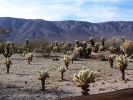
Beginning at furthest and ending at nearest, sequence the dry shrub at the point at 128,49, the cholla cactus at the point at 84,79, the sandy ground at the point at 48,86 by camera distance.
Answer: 1. the dry shrub at the point at 128,49
2. the sandy ground at the point at 48,86
3. the cholla cactus at the point at 84,79

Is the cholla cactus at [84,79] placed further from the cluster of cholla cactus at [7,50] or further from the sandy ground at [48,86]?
the cluster of cholla cactus at [7,50]

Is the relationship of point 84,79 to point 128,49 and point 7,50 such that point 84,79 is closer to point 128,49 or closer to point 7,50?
point 128,49

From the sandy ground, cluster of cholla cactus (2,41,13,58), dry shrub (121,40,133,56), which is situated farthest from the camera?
dry shrub (121,40,133,56)

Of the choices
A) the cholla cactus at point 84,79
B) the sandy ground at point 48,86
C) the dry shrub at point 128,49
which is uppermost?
the dry shrub at point 128,49

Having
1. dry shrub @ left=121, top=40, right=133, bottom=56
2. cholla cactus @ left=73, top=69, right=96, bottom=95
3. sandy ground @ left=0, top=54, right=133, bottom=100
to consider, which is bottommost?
sandy ground @ left=0, top=54, right=133, bottom=100

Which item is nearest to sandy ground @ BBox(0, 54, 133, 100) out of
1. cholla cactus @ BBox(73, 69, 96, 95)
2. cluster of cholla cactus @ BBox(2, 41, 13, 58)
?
cholla cactus @ BBox(73, 69, 96, 95)

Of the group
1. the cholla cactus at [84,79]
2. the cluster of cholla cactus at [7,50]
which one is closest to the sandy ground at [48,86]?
the cholla cactus at [84,79]

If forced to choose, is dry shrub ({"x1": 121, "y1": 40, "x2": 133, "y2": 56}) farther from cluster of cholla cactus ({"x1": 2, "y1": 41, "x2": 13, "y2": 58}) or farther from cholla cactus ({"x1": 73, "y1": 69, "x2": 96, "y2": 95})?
cholla cactus ({"x1": 73, "y1": 69, "x2": 96, "y2": 95})

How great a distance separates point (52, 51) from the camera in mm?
55562

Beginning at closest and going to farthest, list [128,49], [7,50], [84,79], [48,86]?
[84,79]
[48,86]
[128,49]
[7,50]

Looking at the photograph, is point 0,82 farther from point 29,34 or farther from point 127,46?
point 29,34

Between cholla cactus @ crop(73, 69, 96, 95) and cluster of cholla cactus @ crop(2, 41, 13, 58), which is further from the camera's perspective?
cluster of cholla cactus @ crop(2, 41, 13, 58)

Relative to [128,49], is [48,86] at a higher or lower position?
lower

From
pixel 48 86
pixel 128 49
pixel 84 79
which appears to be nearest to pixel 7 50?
pixel 128 49
